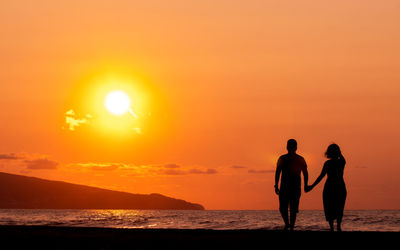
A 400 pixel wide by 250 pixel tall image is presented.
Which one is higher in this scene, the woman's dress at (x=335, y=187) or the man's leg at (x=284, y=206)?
the woman's dress at (x=335, y=187)

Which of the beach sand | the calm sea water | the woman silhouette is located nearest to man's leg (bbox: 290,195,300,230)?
the woman silhouette

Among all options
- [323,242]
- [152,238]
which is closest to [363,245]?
[323,242]

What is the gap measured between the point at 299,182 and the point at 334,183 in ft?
2.86

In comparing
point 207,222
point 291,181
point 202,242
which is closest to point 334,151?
point 291,181

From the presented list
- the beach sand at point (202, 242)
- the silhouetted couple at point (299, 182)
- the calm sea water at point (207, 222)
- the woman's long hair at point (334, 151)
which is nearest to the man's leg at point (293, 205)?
the silhouetted couple at point (299, 182)

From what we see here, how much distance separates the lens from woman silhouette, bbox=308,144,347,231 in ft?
57.7

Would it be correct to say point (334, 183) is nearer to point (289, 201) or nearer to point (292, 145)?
point (289, 201)

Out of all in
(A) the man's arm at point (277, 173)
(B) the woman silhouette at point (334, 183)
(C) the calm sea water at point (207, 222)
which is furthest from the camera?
(C) the calm sea water at point (207, 222)

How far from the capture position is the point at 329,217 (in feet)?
58.7

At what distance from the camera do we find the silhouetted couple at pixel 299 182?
1762 centimetres

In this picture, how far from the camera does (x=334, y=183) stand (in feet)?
58.0

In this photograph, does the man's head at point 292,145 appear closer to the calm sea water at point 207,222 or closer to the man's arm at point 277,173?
the man's arm at point 277,173

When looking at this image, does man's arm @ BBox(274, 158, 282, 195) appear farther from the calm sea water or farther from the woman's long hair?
the calm sea water

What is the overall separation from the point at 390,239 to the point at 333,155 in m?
4.19
